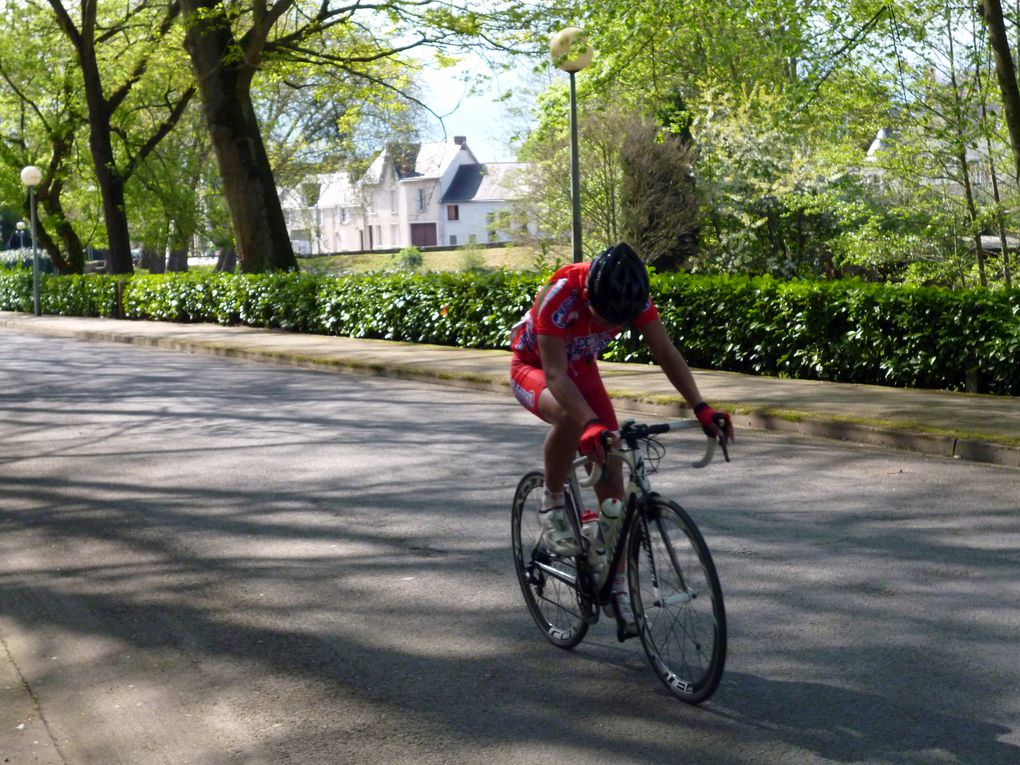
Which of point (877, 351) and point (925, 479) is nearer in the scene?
point (925, 479)

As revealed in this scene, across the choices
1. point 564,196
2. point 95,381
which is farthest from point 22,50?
point 95,381

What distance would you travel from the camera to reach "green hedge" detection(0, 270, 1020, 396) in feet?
43.3

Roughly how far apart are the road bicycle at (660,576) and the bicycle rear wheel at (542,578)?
0.04 m

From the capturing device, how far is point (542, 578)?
18.1 ft

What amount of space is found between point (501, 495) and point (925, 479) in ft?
9.94

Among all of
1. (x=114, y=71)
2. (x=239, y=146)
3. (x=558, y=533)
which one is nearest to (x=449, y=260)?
(x=114, y=71)

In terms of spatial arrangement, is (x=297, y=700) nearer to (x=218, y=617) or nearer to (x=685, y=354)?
(x=218, y=617)

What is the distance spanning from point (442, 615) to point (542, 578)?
0.65 metres

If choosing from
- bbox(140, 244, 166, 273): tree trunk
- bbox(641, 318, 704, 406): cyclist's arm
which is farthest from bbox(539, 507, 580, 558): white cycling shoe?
bbox(140, 244, 166, 273): tree trunk

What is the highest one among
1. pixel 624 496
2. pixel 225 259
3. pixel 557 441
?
pixel 225 259

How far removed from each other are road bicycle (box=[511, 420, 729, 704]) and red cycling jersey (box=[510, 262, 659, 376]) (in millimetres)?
414

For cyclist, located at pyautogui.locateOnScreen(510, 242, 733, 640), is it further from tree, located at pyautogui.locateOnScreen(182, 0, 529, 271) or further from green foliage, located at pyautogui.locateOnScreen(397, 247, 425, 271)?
green foliage, located at pyautogui.locateOnScreen(397, 247, 425, 271)

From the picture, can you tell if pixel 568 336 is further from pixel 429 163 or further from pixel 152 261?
pixel 429 163

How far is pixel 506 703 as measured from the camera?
4.74 m
